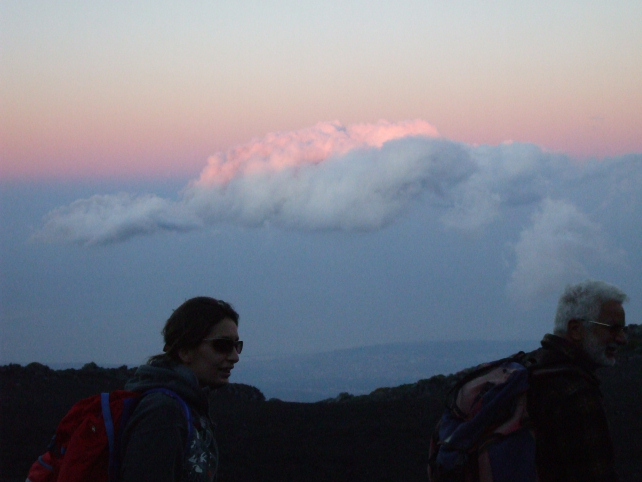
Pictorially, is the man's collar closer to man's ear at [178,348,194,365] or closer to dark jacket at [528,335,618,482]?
dark jacket at [528,335,618,482]

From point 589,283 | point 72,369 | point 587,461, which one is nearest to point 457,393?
point 587,461

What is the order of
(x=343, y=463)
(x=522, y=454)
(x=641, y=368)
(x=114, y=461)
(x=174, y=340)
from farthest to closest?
(x=641, y=368) → (x=343, y=463) → (x=522, y=454) → (x=174, y=340) → (x=114, y=461)

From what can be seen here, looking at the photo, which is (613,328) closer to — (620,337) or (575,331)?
(620,337)

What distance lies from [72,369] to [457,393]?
1804 cm

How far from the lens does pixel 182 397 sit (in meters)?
2.81

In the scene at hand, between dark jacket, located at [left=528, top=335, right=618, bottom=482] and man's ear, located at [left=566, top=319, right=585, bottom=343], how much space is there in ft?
0.96

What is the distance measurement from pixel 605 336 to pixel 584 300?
0.70ft

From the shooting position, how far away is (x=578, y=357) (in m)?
3.66

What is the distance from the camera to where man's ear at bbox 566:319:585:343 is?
3.71 metres

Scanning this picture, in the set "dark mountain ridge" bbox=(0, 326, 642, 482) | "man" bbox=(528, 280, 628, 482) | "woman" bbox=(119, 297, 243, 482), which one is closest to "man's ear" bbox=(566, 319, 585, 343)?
"man" bbox=(528, 280, 628, 482)

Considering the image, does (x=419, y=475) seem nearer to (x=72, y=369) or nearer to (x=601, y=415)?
(x=601, y=415)

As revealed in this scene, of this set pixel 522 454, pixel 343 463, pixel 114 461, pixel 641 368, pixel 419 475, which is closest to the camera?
pixel 114 461

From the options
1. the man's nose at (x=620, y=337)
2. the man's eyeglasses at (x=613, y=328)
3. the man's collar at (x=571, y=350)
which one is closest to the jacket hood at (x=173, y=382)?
the man's collar at (x=571, y=350)

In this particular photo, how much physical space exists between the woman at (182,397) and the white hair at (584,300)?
178 cm
